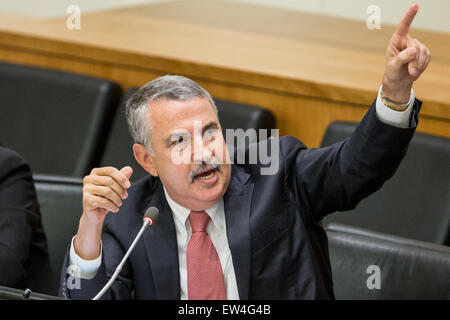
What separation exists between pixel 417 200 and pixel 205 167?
2.20 ft

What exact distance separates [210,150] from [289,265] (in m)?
0.21

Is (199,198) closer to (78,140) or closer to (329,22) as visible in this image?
(78,140)

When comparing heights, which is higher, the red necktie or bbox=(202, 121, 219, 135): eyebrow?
bbox=(202, 121, 219, 135): eyebrow

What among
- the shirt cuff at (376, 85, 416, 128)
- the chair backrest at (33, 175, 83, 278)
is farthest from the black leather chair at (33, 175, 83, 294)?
the shirt cuff at (376, 85, 416, 128)

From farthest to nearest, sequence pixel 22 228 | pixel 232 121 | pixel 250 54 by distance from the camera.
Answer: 1. pixel 250 54
2. pixel 232 121
3. pixel 22 228

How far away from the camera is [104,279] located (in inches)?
41.1

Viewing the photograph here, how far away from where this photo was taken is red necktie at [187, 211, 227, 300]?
108cm

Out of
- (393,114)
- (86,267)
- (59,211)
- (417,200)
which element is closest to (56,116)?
(59,211)

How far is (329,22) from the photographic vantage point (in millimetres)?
2350

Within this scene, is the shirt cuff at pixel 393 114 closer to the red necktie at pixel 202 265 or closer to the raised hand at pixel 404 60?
the raised hand at pixel 404 60

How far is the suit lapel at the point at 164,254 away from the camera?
1.09 metres

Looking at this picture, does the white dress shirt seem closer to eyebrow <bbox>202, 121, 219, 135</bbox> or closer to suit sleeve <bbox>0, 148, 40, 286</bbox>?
eyebrow <bbox>202, 121, 219, 135</bbox>

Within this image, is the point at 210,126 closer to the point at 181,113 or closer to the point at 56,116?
the point at 181,113
